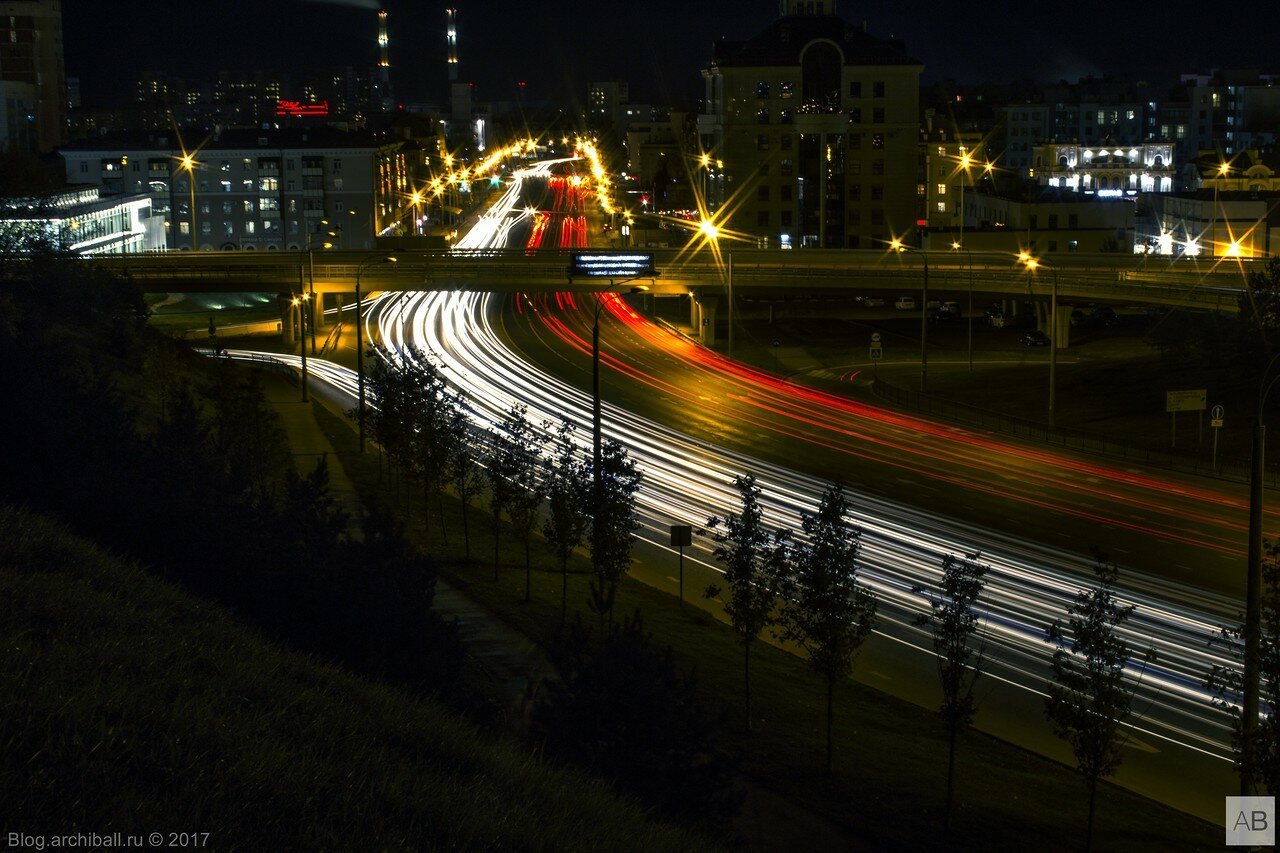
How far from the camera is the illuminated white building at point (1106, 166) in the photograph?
100 metres

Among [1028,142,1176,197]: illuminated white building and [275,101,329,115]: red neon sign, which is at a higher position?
[275,101,329,115]: red neon sign

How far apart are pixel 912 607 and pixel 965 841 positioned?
855cm

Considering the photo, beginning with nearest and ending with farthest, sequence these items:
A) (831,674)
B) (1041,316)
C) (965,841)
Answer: (965,841) → (831,674) → (1041,316)

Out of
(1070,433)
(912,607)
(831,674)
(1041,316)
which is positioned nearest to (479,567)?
(912,607)

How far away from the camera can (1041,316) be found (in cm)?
5641

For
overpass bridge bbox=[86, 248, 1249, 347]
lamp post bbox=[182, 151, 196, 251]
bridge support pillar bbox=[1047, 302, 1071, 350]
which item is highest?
lamp post bbox=[182, 151, 196, 251]

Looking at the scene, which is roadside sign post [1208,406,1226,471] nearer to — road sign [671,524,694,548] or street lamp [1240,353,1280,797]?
road sign [671,524,694,548]

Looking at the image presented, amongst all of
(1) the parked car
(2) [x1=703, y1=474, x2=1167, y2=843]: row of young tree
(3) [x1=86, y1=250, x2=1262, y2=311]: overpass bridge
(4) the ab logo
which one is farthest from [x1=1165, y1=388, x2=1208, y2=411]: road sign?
(4) the ab logo

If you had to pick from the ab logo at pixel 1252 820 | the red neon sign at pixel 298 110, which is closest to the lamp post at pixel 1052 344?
the ab logo at pixel 1252 820

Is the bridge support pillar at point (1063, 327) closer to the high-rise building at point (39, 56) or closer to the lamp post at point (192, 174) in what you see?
the lamp post at point (192, 174)

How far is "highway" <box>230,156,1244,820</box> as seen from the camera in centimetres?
1816

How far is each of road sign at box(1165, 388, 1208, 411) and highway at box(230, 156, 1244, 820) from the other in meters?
2.92

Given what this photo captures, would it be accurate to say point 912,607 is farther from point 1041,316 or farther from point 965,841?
point 1041,316

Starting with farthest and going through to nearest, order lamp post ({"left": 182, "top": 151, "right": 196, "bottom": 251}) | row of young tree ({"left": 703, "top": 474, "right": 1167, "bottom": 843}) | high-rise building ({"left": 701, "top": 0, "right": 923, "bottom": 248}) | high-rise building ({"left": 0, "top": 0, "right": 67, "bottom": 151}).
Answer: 1. high-rise building ({"left": 0, "top": 0, "right": 67, "bottom": 151})
2. lamp post ({"left": 182, "top": 151, "right": 196, "bottom": 251})
3. high-rise building ({"left": 701, "top": 0, "right": 923, "bottom": 248})
4. row of young tree ({"left": 703, "top": 474, "right": 1167, "bottom": 843})
